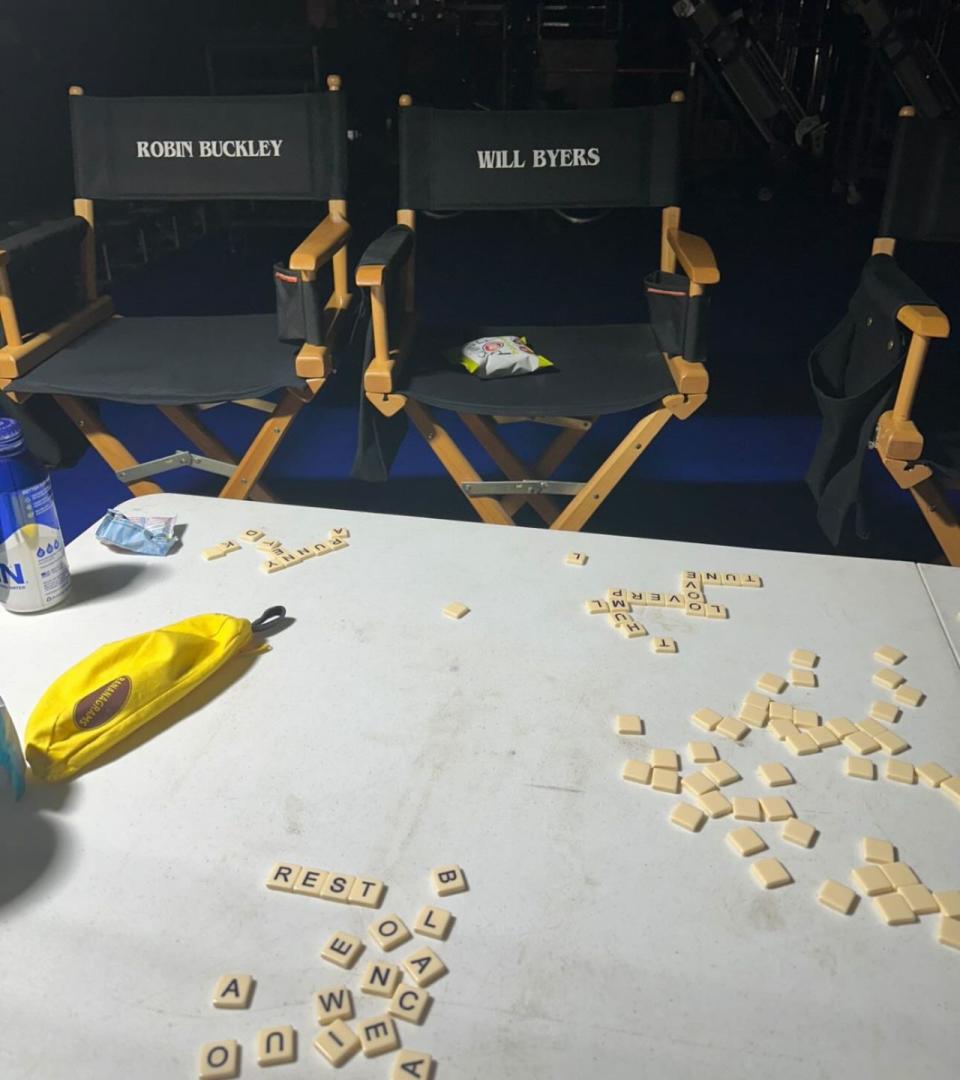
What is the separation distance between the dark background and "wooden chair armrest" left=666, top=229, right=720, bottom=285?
0.69 metres

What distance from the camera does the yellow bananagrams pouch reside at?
1.01 m

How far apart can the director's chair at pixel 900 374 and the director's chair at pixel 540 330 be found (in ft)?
1.01

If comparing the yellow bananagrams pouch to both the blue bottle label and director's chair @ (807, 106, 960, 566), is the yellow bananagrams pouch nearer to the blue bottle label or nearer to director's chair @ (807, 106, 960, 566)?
the blue bottle label

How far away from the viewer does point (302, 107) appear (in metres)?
2.42

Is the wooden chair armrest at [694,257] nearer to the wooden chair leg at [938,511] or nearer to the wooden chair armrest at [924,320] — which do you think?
the wooden chair armrest at [924,320]

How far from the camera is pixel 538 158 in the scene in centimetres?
243

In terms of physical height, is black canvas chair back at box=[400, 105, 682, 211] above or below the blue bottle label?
above

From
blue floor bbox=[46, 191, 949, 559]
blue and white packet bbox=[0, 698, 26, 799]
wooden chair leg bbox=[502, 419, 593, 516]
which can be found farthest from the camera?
blue floor bbox=[46, 191, 949, 559]

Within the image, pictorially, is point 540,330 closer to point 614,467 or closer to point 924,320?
point 614,467

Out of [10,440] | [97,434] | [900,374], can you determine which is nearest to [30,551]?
[10,440]

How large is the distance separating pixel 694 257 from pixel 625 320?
1.85m

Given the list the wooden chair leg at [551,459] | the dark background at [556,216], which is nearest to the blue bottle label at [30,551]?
the wooden chair leg at [551,459]

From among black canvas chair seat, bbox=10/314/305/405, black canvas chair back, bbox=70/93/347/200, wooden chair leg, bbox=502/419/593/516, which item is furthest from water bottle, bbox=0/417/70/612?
black canvas chair back, bbox=70/93/347/200

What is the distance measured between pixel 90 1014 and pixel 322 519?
2.74 feet
